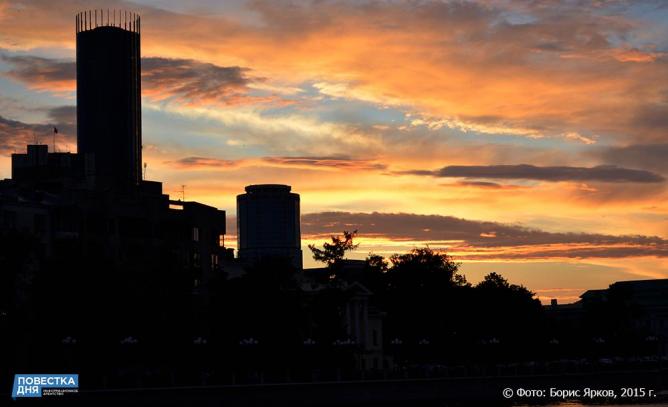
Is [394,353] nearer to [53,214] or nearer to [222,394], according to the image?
[53,214]

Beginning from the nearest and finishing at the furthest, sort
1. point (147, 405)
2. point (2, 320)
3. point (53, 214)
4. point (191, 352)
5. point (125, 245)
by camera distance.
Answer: point (147, 405) → point (2, 320) → point (191, 352) → point (53, 214) → point (125, 245)

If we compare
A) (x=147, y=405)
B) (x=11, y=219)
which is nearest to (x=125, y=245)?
(x=11, y=219)

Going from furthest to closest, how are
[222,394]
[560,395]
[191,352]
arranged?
[560,395] → [191,352] → [222,394]

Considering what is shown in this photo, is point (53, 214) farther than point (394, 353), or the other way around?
point (394, 353)

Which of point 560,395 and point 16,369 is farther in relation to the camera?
point 560,395

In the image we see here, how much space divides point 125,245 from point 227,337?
5104 cm

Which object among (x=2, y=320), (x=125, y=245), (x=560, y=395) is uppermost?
(x=125, y=245)

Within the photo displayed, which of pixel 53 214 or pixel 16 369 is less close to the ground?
pixel 53 214

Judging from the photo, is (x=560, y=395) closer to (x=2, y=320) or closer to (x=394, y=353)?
(x=394, y=353)

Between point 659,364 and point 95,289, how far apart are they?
102 m

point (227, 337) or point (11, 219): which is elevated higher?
point (11, 219)

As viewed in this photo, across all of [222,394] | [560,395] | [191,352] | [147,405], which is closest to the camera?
[147,405]

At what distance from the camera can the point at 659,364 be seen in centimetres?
19112

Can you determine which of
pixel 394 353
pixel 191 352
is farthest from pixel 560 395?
pixel 191 352
